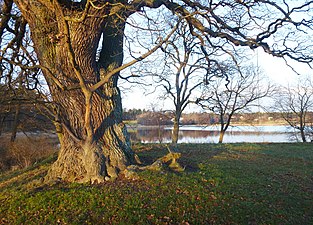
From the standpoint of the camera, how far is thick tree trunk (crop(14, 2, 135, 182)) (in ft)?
21.2

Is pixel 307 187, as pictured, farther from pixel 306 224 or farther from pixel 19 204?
pixel 19 204

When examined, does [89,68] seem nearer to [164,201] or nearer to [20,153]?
[164,201]

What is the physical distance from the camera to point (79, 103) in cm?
681

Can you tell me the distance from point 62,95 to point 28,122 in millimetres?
12631

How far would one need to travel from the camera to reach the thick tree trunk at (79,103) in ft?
21.2

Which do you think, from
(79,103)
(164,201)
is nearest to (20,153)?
(79,103)

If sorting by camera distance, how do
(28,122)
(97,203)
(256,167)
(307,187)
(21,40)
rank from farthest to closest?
1. (28,122)
2. (256,167)
3. (21,40)
4. (307,187)
5. (97,203)

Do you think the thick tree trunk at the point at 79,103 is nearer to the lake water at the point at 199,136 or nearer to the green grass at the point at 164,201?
the green grass at the point at 164,201

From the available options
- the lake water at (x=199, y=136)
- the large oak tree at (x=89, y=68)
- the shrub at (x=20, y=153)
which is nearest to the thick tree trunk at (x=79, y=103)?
the large oak tree at (x=89, y=68)

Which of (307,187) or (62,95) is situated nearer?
(62,95)

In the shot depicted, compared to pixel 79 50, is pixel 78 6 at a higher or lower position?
higher

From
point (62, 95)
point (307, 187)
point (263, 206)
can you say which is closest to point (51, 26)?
point (62, 95)

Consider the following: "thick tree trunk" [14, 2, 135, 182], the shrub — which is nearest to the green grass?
"thick tree trunk" [14, 2, 135, 182]

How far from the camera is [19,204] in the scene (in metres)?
5.18
